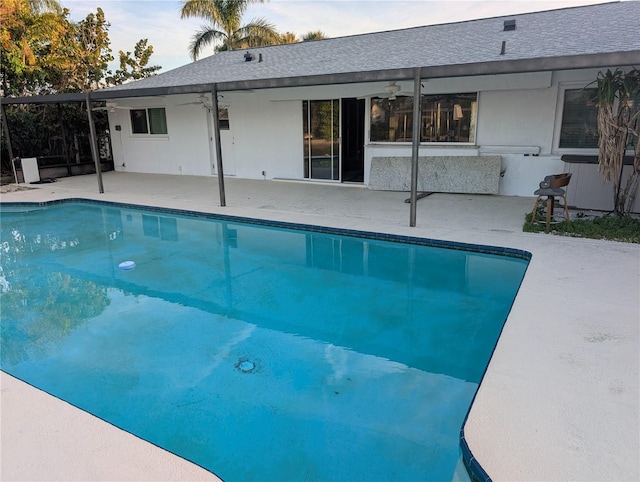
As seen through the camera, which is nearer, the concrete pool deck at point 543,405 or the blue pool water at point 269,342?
the concrete pool deck at point 543,405

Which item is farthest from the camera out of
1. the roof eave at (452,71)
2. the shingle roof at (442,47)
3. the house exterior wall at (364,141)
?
the house exterior wall at (364,141)

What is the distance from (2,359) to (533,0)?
592 inches

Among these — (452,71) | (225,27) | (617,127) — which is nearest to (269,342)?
(452,71)

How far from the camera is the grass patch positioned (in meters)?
5.89

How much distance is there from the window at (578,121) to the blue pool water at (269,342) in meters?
4.35

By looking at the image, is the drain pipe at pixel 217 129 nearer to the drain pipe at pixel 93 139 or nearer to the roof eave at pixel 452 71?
the roof eave at pixel 452 71

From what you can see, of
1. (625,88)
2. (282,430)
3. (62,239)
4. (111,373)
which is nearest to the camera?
(282,430)

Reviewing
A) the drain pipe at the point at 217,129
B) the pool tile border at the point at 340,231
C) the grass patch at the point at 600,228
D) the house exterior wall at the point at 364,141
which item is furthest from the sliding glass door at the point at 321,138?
the grass patch at the point at 600,228

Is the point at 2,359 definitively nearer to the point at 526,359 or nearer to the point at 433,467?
the point at 433,467

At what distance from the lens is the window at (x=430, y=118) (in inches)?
361

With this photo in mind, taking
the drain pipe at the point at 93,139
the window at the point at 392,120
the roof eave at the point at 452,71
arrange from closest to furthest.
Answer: the roof eave at the point at 452,71
the drain pipe at the point at 93,139
the window at the point at 392,120

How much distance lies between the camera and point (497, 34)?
30.1ft

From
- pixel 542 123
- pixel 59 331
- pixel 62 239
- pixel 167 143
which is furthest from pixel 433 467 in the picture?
pixel 167 143

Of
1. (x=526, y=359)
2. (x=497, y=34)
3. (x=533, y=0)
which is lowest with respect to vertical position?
(x=526, y=359)
